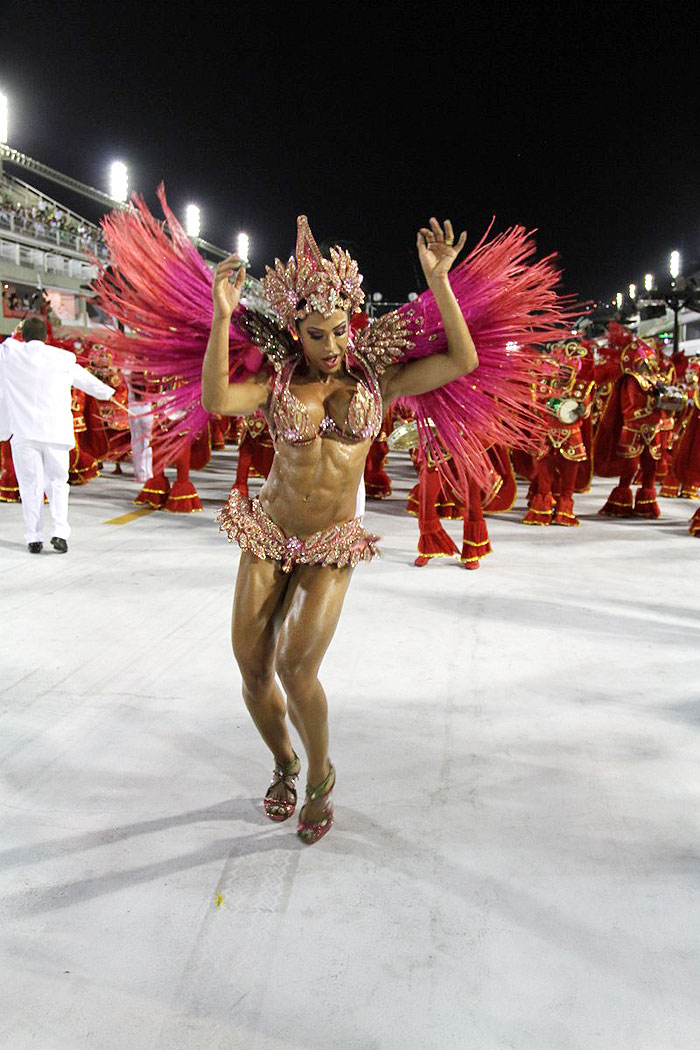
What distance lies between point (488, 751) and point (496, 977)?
1.34 metres

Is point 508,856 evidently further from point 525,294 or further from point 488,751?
point 525,294

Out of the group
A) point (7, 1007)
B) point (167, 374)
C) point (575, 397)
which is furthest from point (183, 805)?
point (575, 397)

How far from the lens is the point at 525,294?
3.04 metres

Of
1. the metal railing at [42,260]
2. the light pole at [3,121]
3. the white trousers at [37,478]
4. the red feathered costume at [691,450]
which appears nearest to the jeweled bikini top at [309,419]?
the white trousers at [37,478]

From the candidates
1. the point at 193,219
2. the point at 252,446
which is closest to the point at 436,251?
the point at 252,446

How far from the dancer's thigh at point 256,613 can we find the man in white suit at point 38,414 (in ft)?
14.6

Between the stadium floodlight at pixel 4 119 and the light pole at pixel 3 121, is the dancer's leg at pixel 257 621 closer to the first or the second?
the light pole at pixel 3 121

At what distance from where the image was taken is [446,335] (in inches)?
112

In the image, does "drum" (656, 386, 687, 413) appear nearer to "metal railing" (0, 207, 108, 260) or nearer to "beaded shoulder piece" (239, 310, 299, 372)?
"beaded shoulder piece" (239, 310, 299, 372)

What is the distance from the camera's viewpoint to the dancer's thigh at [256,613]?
9.17 ft

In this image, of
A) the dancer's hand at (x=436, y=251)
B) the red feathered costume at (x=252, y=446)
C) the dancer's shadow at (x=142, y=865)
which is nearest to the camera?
the dancer's shadow at (x=142, y=865)

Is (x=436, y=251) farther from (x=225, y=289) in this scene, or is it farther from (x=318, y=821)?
(x=318, y=821)

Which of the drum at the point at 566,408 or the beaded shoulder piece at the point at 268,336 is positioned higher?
the beaded shoulder piece at the point at 268,336

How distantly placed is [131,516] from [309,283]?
6.61 metres
